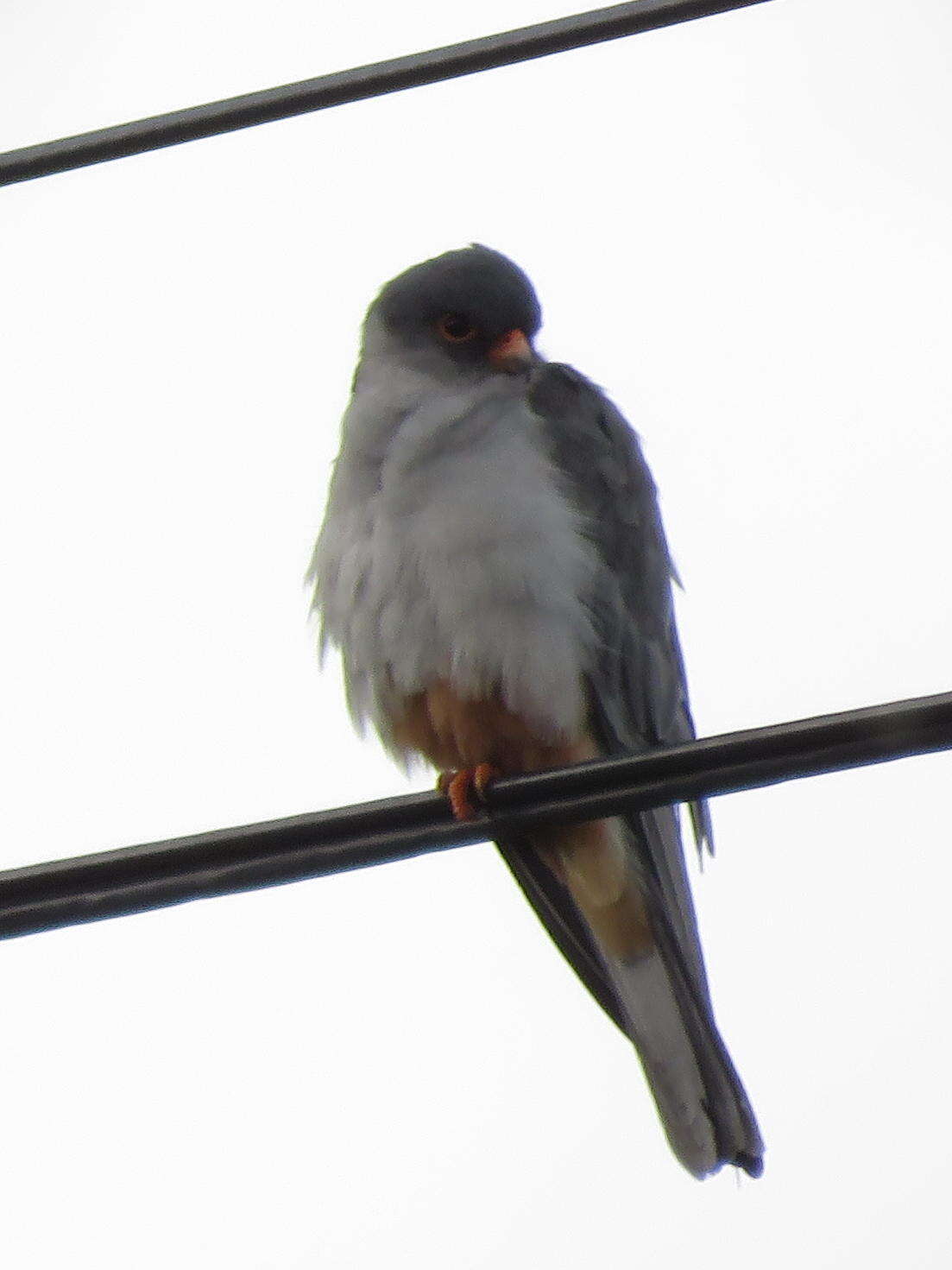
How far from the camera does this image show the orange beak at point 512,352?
494 cm

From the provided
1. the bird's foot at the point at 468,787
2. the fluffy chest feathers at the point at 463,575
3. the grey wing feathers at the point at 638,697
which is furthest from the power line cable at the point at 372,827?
the grey wing feathers at the point at 638,697

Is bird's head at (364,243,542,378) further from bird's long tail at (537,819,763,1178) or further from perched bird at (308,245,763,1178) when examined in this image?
bird's long tail at (537,819,763,1178)

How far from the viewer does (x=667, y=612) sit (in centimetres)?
452

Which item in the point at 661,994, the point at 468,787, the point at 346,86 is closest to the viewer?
the point at 346,86

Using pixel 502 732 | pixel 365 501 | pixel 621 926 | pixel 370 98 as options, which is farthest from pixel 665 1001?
pixel 370 98

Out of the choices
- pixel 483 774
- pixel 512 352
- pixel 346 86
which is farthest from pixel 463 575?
pixel 512 352

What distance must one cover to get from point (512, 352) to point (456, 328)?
27 cm

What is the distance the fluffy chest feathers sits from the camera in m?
4.00

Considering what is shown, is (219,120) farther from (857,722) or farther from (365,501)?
(857,722)

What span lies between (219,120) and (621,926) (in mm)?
2087

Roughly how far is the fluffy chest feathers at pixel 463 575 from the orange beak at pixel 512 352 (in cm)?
54

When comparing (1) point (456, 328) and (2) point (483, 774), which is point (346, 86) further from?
(1) point (456, 328)

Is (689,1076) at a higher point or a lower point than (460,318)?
lower

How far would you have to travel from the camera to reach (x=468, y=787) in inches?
144
